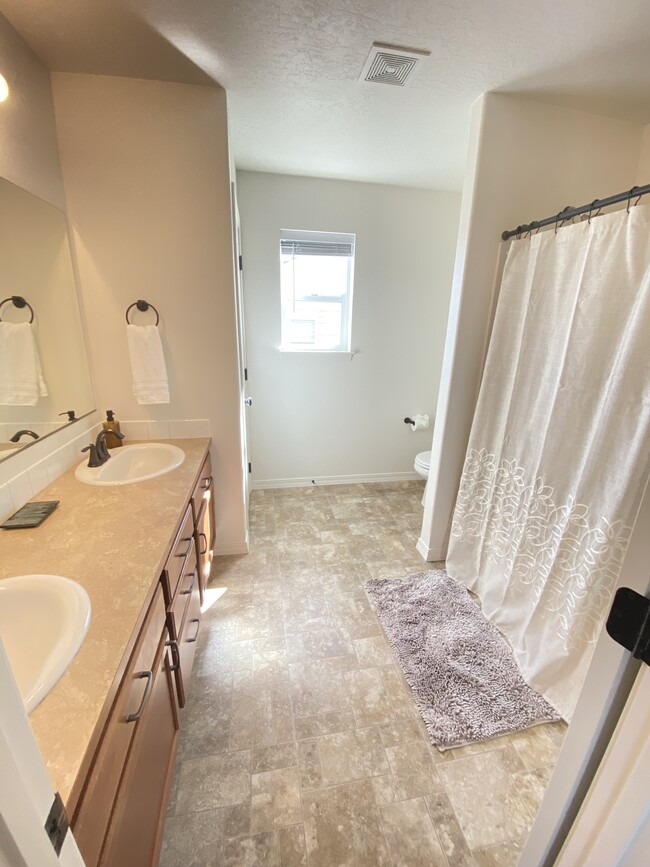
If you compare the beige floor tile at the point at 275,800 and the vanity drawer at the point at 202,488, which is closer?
the beige floor tile at the point at 275,800

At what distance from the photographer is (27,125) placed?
1.32 metres

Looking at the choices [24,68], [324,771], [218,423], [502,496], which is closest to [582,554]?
[502,496]

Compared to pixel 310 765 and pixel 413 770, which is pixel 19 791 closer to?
pixel 310 765

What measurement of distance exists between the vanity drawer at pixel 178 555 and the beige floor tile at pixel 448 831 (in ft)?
3.50

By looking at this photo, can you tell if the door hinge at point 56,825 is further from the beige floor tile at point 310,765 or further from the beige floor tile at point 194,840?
the beige floor tile at point 310,765

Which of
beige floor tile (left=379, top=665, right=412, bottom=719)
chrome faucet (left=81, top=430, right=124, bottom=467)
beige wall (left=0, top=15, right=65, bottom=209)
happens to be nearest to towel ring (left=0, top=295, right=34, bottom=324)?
beige wall (left=0, top=15, right=65, bottom=209)

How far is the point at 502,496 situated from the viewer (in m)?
1.72

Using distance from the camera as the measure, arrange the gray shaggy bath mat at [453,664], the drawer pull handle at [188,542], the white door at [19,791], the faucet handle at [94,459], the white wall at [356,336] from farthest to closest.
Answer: the white wall at [356,336] < the faucet handle at [94,459] < the gray shaggy bath mat at [453,664] < the drawer pull handle at [188,542] < the white door at [19,791]

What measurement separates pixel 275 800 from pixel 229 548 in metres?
1.29

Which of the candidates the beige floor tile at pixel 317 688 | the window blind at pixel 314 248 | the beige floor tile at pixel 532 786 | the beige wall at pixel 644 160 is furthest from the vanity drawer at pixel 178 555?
the beige wall at pixel 644 160

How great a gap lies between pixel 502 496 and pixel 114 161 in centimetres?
236

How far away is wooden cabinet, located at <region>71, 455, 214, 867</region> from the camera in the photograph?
598 millimetres

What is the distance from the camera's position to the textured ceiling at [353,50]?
1154mm

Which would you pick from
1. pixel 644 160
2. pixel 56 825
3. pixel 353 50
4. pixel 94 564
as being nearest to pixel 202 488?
pixel 94 564
